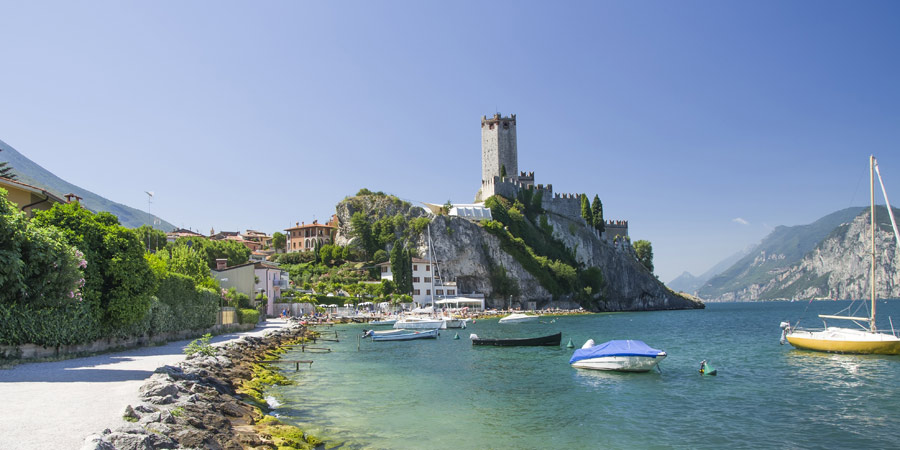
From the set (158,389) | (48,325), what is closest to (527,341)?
(48,325)

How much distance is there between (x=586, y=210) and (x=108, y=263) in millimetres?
108671

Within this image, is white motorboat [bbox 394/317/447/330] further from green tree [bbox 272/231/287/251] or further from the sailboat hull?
green tree [bbox 272/231/287/251]

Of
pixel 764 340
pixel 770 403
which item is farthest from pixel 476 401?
pixel 764 340

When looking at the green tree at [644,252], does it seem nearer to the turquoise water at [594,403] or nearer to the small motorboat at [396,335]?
the small motorboat at [396,335]

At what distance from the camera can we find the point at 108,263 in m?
22.5

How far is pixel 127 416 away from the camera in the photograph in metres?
10.3

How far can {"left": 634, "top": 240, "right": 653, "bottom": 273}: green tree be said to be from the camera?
134 meters

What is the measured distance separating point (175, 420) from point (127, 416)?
80 centimetres

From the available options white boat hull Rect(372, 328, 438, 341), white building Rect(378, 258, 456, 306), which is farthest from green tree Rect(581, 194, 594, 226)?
white boat hull Rect(372, 328, 438, 341)

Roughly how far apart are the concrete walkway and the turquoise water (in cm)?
457

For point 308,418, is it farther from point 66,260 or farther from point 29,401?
point 66,260

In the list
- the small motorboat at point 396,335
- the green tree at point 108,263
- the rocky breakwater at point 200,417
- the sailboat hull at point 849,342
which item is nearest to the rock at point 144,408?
the rocky breakwater at point 200,417

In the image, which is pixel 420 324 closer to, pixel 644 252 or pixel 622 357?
pixel 622 357

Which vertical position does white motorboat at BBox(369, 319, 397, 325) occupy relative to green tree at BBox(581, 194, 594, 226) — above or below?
below
